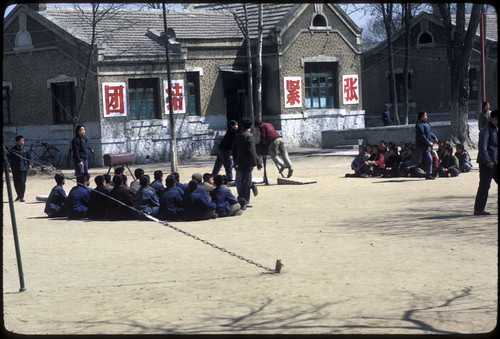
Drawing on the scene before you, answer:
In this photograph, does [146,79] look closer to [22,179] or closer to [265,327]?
[22,179]

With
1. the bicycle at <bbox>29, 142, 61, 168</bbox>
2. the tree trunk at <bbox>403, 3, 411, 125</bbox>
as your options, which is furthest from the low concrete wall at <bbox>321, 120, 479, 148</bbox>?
the bicycle at <bbox>29, 142, 61, 168</bbox>

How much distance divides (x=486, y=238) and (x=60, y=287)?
559cm

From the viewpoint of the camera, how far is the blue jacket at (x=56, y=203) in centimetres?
1642

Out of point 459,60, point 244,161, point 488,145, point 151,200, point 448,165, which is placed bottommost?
point 151,200

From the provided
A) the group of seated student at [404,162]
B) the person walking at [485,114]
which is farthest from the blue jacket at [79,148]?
the person walking at [485,114]

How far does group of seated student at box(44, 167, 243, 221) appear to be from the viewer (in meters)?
14.9

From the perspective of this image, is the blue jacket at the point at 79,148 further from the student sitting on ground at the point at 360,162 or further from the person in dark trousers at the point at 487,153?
the person in dark trousers at the point at 487,153

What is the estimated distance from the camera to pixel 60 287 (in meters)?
9.27

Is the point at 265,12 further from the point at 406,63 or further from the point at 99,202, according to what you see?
the point at 99,202

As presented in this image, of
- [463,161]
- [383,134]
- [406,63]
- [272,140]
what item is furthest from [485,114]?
[406,63]

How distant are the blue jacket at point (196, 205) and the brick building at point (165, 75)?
1621cm

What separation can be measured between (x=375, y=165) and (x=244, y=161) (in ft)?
21.3

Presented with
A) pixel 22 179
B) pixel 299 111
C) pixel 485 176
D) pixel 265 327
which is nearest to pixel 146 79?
pixel 299 111

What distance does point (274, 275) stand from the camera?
9523 millimetres
